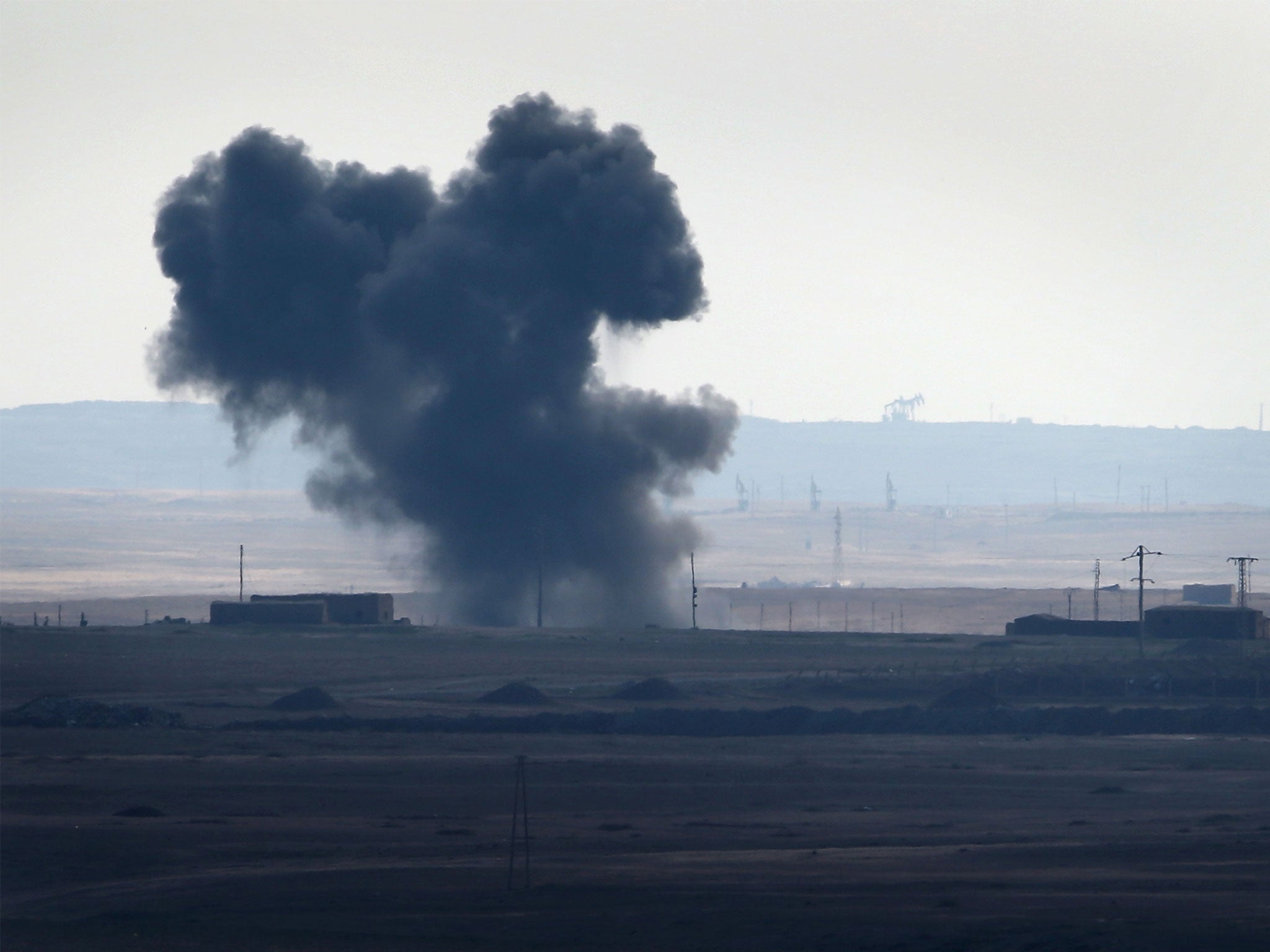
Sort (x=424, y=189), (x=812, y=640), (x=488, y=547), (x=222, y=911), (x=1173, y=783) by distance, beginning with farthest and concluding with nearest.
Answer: (x=424, y=189)
(x=488, y=547)
(x=812, y=640)
(x=1173, y=783)
(x=222, y=911)

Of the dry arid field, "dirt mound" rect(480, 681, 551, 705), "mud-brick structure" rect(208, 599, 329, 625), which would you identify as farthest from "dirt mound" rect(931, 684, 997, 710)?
"mud-brick structure" rect(208, 599, 329, 625)

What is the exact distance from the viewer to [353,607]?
3851 inches

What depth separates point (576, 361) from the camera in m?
107

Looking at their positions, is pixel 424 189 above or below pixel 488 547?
above

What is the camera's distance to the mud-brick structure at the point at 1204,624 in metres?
86.1

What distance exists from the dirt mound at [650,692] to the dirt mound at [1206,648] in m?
21.6

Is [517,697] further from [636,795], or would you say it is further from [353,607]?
[353,607]

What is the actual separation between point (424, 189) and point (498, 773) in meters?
74.2

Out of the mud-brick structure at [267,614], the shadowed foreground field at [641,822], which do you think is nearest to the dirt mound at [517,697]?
the shadowed foreground field at [641,822]

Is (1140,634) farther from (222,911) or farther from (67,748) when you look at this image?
(222,911)

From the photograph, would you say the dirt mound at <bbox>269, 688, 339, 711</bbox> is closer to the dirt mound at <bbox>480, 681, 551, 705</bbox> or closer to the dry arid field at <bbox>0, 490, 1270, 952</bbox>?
the dry arid field at <bbox>0, 490, 1270, 952</bbox>

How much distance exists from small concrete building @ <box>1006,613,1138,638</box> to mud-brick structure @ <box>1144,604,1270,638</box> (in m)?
1.61

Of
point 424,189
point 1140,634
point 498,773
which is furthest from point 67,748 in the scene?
point 424,189

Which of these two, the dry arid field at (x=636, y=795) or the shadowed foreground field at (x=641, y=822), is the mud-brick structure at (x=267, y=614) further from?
the shadowed foreground field at (x=641, y=822)
